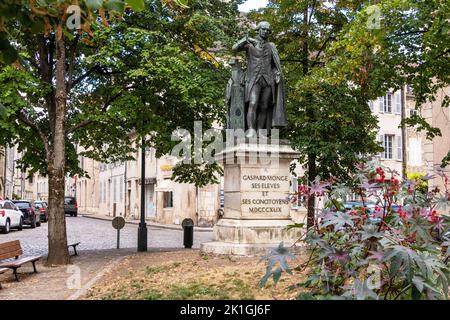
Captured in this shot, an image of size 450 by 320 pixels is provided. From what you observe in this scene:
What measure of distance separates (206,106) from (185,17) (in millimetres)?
2536

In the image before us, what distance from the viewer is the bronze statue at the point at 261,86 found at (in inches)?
443

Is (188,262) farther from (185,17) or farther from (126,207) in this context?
(126,207)

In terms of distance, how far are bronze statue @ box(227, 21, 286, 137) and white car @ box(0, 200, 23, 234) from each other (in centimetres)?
1936

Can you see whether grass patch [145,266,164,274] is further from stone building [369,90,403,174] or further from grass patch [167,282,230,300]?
stone building [369,90,403,174]

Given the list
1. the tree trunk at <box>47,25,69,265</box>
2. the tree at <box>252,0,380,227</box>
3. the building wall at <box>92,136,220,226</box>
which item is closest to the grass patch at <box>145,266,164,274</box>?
the tree trunk at <box>47,25,69,265</box>

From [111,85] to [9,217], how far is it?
1501 cm

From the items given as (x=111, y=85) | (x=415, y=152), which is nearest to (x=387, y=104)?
(x=415, y=152)

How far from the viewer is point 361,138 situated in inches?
733

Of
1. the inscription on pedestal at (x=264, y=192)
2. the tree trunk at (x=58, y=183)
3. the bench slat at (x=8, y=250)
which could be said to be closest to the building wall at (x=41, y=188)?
the tree trunk at (x=58, y=183)

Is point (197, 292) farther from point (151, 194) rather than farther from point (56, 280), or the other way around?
point (151, 194)

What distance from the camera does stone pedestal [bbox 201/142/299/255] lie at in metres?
10.5

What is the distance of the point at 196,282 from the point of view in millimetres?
8016
